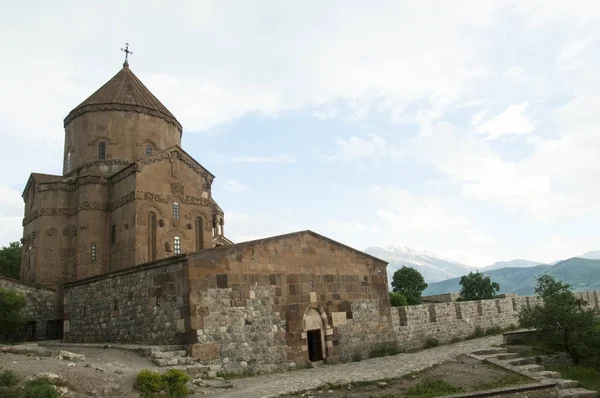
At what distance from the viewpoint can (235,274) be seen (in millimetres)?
14523

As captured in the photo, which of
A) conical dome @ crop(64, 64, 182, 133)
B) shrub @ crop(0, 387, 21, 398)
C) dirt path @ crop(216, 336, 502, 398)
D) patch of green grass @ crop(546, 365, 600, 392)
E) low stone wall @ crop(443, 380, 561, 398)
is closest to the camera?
shrub @ crop(0, 387, 21, 398)

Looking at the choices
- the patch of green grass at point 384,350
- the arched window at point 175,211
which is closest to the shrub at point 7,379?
→ the patch of green grass at point 384,350

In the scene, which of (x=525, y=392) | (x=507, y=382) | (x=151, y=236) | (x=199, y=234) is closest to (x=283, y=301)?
(x=507, y=382)

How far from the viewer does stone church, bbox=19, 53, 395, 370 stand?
13984 mm

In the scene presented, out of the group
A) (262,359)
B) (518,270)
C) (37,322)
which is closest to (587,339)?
(262,359)

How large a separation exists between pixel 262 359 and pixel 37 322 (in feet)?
45.1

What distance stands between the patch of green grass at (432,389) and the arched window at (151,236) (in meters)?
14.6

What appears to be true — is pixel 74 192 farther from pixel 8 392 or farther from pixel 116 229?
pixel 8 392

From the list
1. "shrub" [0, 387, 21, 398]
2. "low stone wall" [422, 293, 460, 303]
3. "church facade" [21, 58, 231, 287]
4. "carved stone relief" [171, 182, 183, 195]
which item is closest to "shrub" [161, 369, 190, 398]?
"shrub" [0, 387, 21, 398]

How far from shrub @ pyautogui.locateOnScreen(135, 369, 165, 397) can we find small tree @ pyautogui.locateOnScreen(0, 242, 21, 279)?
29.2 m

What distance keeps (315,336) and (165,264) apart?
5640 millimetres

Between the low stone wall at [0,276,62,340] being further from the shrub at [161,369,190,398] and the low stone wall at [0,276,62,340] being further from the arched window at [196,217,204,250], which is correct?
the shrub at [161,369,190,398]

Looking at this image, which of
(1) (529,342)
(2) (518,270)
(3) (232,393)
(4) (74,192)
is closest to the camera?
(3) (232,393)

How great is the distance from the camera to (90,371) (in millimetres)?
10312
